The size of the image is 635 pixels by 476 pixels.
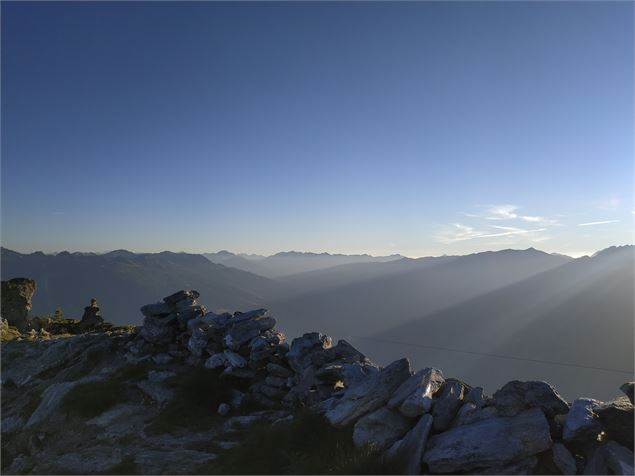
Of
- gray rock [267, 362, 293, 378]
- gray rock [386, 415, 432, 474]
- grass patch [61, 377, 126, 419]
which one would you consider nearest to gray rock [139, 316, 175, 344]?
grass patch [61, 377, 126, 419]

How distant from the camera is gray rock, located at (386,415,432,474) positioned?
9516mm

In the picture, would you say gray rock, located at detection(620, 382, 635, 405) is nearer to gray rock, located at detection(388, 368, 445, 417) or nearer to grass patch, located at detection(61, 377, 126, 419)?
gray rock, located at detection(388, 368, 445, 417)

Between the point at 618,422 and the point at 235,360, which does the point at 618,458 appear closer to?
the point at 618,422

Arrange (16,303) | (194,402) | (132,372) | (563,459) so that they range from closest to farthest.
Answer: (563,459) → (194,402) → (132,372) → (16,303)

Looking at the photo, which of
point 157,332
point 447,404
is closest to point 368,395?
point 447,404

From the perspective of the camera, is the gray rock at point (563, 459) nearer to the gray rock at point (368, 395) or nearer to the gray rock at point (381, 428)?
the gray rock at point (381, 428)

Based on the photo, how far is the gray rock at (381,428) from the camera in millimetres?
10688

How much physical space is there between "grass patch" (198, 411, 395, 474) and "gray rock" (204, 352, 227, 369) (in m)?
6.91

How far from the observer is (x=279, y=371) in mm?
18062

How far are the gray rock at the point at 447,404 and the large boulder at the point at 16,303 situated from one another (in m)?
45.3

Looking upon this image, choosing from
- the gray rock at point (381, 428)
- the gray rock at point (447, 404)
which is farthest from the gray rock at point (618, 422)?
the gray rock at point (381, 428)

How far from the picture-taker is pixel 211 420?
15.6 meters

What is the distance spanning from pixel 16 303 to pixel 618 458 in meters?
54.0

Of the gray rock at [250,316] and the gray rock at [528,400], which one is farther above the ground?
the gray rock at [250,316]
